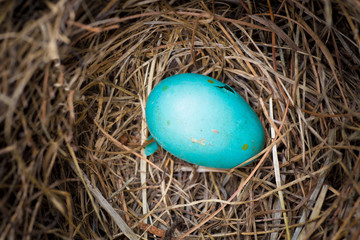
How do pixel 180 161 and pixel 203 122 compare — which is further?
pixel 180 161

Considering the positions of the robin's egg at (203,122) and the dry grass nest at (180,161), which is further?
the robin's egg at (203,122)

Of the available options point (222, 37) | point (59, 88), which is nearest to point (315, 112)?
point (222, 37)

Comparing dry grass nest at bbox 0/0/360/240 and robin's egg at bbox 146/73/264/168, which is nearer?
dry grass nest at bbox 0/0/360/240

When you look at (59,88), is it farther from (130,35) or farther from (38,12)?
(130,35)

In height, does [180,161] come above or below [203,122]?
below
